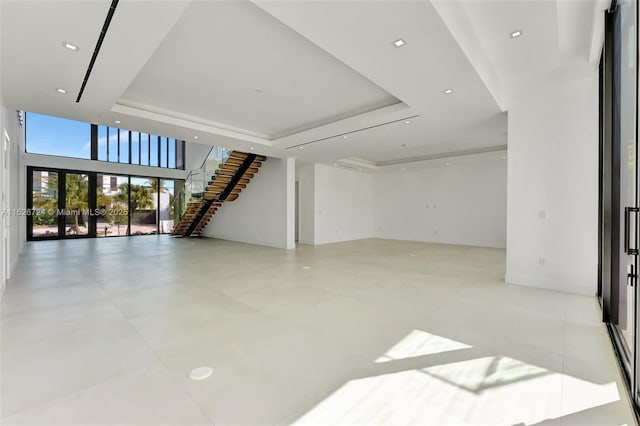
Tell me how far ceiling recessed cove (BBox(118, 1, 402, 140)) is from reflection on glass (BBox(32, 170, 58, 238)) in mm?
9845

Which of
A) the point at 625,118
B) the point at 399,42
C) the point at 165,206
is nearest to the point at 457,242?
the point at 625,118

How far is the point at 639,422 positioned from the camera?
185 centimetres

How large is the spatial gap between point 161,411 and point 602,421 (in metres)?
2.86

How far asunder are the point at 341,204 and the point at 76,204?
37.7 feet

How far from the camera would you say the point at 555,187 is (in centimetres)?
482

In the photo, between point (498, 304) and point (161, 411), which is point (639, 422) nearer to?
point (498, 304)

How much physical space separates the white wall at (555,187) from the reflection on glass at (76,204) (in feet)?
51.8

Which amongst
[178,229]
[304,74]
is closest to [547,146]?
[304,74]

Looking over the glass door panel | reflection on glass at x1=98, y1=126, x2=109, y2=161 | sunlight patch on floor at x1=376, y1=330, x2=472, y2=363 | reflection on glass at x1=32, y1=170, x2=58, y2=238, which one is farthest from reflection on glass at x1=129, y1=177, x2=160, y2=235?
sunlight patch on floor at x1=376, y1=330, x2=472, y2=363

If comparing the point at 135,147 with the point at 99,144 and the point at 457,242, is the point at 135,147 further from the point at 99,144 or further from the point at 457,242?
the point at 457,242

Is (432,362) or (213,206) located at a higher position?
(213,206)

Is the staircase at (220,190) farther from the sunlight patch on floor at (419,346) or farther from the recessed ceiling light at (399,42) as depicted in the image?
the sunlight patch on floor at (419,346)

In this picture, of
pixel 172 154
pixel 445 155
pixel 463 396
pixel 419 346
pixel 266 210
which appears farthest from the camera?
pixel 172 154

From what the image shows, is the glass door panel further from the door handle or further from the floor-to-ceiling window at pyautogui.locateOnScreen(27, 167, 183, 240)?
the door handle
